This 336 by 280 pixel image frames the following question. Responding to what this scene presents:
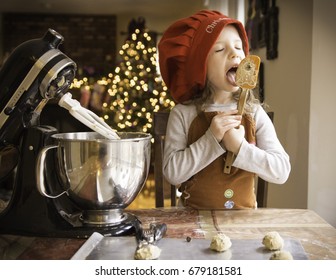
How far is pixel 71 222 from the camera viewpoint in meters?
0.51

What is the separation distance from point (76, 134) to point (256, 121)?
0.33 m

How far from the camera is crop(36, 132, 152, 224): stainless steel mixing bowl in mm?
472

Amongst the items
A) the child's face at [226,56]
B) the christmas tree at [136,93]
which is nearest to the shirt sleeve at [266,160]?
the child's face at [226,56]

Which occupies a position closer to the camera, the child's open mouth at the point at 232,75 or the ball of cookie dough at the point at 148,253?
the ball of cookie dough at the point at 148,253

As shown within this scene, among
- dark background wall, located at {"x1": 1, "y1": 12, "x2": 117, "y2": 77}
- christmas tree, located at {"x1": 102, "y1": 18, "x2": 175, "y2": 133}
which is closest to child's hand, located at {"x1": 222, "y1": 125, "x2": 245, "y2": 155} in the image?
christmas tree, located at {"x1": 102, "y1": 18, "x2": 175, "y2": 133}

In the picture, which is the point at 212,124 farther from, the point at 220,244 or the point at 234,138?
the point at 220,244

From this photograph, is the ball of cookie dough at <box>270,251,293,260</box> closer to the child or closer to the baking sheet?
the baking sheet

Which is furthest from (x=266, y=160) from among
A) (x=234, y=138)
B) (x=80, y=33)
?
(x=80, y=33)

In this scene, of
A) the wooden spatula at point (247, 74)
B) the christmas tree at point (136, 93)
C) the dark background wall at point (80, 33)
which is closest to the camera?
the wooden spatula at point (247, 74)

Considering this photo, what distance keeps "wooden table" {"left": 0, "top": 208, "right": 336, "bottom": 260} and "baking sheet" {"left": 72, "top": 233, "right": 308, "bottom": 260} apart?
0.02m

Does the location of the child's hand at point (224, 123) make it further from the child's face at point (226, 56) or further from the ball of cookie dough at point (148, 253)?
the ball of cookie dough at point (148, 253)

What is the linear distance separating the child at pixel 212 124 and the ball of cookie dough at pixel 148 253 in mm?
254

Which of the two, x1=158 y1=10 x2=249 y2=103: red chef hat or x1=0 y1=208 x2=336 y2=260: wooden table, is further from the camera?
x1=158 y1=10 x2=249 y2=103: red chef hat

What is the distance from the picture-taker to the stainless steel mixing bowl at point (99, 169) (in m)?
0.47
